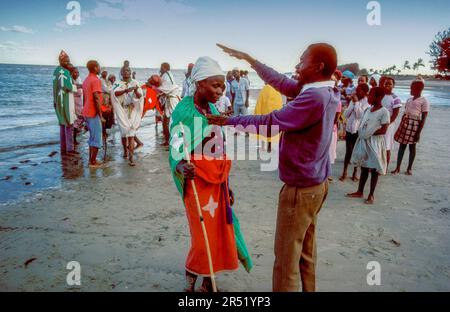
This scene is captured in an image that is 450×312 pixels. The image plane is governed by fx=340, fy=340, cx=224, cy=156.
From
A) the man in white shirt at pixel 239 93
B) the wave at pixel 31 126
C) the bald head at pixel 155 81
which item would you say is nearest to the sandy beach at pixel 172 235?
the bald head at pixel 155 81

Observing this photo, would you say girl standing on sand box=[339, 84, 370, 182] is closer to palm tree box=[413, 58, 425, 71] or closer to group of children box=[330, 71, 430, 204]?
group of children box=[330, 71, 430, 204]

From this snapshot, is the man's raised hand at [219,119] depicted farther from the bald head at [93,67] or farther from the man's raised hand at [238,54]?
the bald head at [93,67]

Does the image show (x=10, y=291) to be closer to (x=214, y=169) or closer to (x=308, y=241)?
(x=214, y=169)

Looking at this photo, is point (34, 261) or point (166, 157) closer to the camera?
point (34, 261)

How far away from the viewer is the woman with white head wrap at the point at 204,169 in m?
2.79

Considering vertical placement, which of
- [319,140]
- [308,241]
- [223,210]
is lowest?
Result: [308,241]

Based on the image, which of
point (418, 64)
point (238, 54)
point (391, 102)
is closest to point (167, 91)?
point (391, 102)

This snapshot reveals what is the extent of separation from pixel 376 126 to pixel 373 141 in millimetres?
241

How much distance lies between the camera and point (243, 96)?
1325 cm

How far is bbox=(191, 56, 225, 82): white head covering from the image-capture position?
9.06 feet

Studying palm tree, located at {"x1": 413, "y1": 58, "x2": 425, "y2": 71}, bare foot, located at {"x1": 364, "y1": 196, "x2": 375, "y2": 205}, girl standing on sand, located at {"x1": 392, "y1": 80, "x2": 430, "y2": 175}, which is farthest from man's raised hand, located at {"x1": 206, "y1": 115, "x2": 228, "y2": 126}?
palm tree, located at {"x1": 413, "y1": 58, "x2": 425, "y2": 71}

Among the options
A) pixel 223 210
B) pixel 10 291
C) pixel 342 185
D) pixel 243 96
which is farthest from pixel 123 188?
pixel 243 96

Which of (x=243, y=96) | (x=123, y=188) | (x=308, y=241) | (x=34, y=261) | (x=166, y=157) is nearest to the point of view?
(x=308, y=241)
